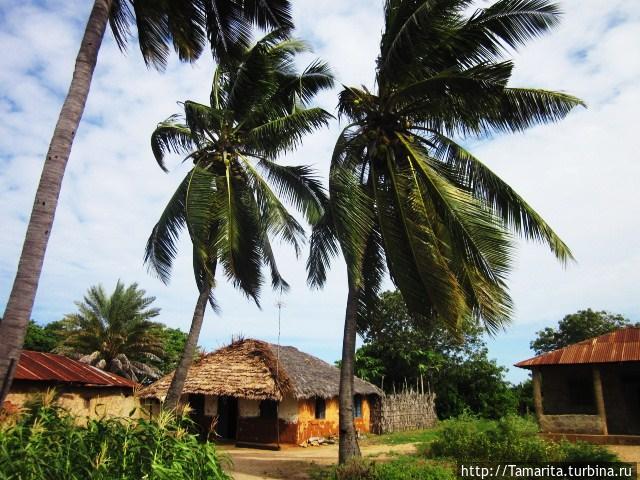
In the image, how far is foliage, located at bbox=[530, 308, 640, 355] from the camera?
32250 millimetres

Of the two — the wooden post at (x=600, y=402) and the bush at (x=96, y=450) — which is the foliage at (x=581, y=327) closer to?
the wooden post at (x=600, y=402)

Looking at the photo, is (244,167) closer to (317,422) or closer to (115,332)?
(317,422)

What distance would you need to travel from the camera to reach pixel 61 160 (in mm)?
5863

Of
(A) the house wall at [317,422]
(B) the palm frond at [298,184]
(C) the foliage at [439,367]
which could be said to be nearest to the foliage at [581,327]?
(C) the foliage at [439,367]

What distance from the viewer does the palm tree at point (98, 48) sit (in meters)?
5.26

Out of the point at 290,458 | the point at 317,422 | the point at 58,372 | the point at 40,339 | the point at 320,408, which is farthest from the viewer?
Answer: the point at 40,339

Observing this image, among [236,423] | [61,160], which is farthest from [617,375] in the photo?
[61,160]

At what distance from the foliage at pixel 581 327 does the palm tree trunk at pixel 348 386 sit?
2699cm

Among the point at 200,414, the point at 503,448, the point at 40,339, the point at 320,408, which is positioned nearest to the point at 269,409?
the point at 320,408

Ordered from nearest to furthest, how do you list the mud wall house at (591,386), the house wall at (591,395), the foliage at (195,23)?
the foliage at (195,23), the mud wall house at (591,386), the house wall at (591,395)

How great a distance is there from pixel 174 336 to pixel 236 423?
1472 cm

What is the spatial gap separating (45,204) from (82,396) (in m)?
10.2

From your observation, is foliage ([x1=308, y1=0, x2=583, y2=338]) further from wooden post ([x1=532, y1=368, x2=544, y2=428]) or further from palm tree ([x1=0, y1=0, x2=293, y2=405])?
wooden post ([x1=532, y1=368, x2=544, y2=428])

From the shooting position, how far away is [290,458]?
15.2 m
